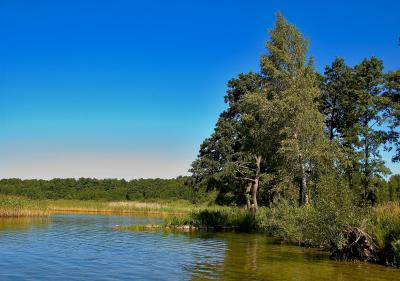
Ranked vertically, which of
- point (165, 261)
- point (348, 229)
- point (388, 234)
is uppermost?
point (348, 229)

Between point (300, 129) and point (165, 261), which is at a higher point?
point (300, 129)

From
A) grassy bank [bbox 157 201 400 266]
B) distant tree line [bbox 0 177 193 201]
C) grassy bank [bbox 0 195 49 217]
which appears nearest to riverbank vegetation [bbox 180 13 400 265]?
grassy bank [bbox 157 201 400 266]

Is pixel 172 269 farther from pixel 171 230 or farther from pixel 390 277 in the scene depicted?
pixel 171 230

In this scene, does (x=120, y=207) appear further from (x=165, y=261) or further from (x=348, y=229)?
(x=348, y=229)

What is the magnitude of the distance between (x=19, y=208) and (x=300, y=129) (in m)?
32.0

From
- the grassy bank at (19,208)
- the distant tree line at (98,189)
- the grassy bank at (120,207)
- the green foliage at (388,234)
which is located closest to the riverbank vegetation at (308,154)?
the green foliage at (388,234)

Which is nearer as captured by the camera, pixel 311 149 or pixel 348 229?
pixel 348 229

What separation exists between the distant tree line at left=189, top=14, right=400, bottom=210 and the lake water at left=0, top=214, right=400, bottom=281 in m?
4.23

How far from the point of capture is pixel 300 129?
35281mm

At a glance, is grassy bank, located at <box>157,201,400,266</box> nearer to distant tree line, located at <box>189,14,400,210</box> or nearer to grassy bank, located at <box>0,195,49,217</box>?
distant tree line, located at <box>189,14,400,210</box>

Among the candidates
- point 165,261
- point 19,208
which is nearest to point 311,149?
point 165,261

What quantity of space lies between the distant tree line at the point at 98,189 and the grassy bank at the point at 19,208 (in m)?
58.1

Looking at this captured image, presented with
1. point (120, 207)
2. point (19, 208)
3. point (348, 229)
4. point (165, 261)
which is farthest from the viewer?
point (120, 207)

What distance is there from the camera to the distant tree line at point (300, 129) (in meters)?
35.1
